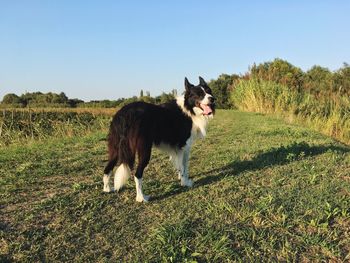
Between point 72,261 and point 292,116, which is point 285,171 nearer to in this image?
point 72,261

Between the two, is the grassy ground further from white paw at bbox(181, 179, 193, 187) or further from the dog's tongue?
the dog's tongue

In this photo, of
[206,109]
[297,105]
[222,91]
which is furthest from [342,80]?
[206,109]

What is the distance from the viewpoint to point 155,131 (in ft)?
16.3

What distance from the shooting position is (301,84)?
59.1 ft

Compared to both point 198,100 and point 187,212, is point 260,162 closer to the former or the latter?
point 198,100

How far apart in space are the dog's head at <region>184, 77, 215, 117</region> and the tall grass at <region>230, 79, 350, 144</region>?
27.3ft

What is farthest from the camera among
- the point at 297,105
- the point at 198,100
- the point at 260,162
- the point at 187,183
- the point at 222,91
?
the point at 222,91

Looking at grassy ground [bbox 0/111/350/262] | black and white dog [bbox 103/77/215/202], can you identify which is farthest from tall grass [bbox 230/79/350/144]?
black and white dog [bbox 103/77/215/202]

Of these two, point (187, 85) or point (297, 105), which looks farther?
point (297, 105)

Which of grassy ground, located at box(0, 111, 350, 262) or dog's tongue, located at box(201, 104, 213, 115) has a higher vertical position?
dog's tongue, located at box(201, 104, 213, 115)

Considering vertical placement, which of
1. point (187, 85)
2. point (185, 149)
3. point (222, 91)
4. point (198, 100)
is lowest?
point (185, 149)

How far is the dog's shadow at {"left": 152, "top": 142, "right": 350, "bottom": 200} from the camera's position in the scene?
5485 millimetres

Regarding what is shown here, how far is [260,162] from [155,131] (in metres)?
2.35

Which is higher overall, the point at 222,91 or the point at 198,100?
the point at 222,91
